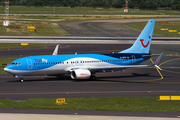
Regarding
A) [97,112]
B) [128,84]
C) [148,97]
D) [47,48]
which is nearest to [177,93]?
[148,97]

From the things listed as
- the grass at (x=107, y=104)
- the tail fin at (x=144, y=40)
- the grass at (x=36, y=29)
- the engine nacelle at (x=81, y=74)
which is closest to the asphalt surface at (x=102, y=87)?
the engine nacelle at (x=81, y=74)

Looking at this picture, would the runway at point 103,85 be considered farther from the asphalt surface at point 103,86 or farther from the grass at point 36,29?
the grass at point 36,29

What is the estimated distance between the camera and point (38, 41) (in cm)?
9125

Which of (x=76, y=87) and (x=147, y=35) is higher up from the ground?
(x=147, y=35)

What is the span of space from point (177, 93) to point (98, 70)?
43.9 ft

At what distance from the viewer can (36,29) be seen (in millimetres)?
117688

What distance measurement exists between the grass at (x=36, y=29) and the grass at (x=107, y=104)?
245 ft

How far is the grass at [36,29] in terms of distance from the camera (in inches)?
4210

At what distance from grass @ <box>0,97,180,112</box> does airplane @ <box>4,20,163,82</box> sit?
33.5 ft

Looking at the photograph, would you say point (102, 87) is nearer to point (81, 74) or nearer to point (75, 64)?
point (81, 74)

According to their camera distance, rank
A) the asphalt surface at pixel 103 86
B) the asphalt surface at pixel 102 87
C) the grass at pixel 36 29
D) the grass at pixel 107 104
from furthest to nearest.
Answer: the grass at pixel 36 29
the asphalt surface at pixel 103 86
the grass at pixel 107 104
the asphalt surface at pixel 102 87

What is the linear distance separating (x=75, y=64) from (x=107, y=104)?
48.4 feet

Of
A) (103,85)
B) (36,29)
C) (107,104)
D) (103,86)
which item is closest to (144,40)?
(103,85)

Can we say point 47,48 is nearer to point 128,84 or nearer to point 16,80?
point 16,80
